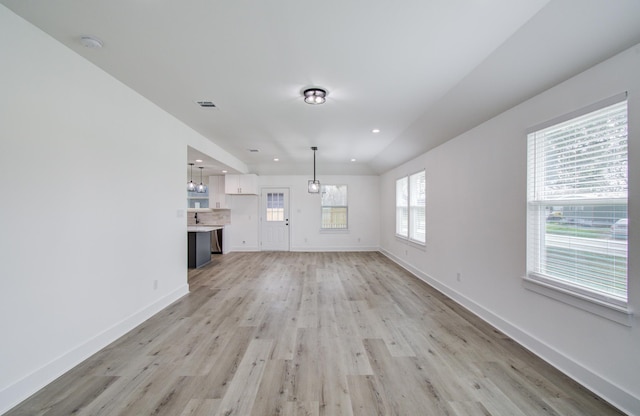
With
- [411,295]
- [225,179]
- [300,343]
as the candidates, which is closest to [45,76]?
[300,343]

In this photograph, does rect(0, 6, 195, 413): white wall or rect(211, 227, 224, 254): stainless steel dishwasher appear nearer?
rect(0, 6, 195, 413): white wall

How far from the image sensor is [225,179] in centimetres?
786

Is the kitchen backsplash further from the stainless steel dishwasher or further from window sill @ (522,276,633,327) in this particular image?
window sill @ (522,276,633,327)

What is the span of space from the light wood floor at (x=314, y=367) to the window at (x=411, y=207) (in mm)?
1898

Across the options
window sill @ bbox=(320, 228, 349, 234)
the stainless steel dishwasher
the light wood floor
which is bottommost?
the light wood floor

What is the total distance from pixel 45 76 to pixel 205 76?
3.86ft

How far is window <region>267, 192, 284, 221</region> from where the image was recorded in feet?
27.3

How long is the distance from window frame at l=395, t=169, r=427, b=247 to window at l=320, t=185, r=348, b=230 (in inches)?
81.1

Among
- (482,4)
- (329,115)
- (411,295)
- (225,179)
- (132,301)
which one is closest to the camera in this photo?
(482,4)

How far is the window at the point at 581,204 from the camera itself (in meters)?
1.86

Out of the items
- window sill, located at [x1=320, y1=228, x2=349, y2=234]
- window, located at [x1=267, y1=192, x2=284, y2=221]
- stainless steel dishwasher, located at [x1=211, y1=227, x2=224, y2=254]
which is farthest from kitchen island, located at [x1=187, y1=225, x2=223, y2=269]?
window sill, located at [x1=320, y1=228, x2=349, y2=234]

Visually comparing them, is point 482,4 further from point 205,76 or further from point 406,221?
point 406,221

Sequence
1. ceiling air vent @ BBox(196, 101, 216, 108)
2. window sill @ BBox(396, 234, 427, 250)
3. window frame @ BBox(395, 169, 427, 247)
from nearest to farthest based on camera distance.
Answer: ceiling air vent @ BBox(196, 101, 216, 108) < window sill @ BBox(396, 234, 427, 250) < window frame @ BBox(395, 169, 427, 247)

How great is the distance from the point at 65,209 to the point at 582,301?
4.19 m
